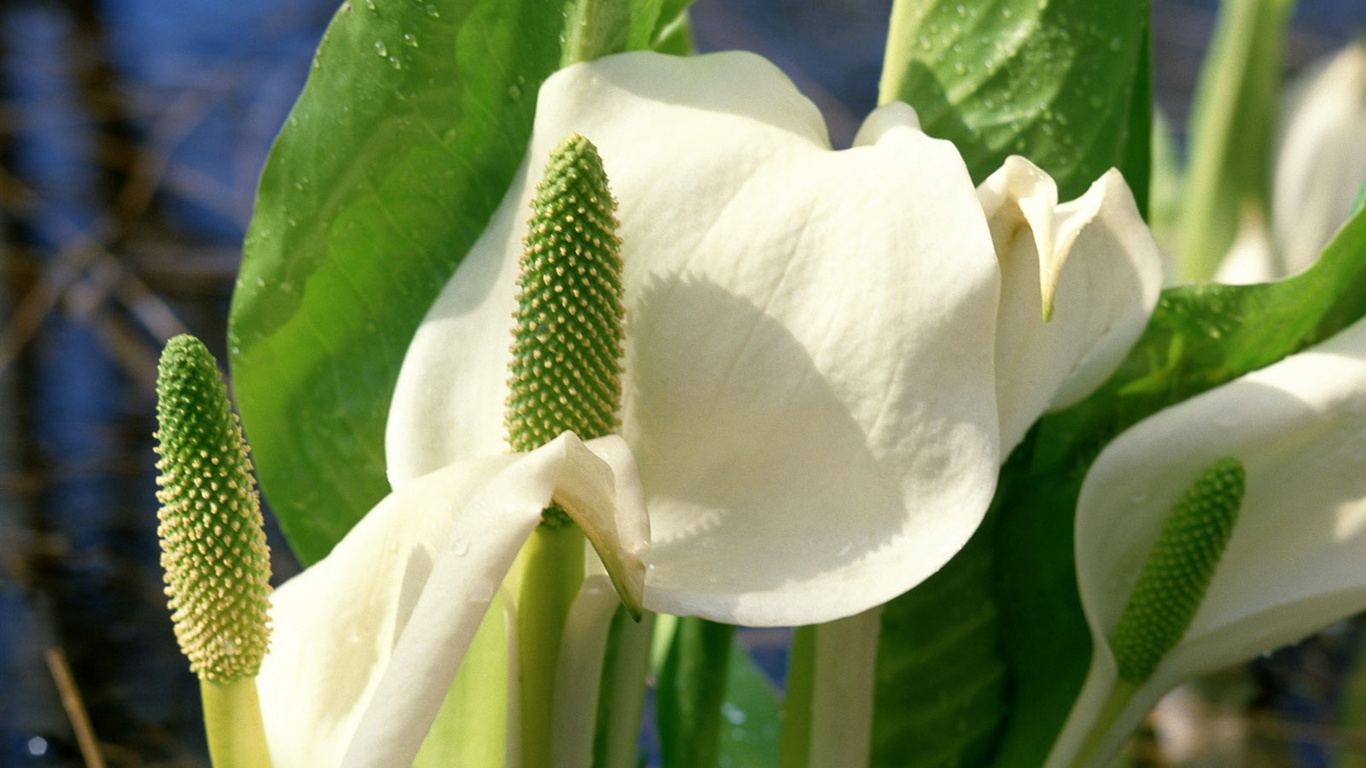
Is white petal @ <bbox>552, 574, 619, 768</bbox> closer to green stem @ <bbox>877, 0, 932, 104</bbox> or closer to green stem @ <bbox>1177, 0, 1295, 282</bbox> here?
green stem @ <bbox>877, 0, 932, 104</bbox>

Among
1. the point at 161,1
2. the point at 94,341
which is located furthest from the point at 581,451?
the point at 161,1

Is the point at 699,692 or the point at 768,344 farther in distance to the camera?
the point at 699,692

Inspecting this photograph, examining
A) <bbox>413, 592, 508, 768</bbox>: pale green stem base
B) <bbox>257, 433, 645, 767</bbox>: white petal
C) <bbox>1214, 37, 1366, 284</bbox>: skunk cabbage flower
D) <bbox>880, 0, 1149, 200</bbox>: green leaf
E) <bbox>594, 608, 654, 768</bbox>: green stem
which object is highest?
<bbox>880, 0, 1149, 200</bbox>: green leaf

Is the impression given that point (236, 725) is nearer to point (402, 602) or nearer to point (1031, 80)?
point (402, 602)

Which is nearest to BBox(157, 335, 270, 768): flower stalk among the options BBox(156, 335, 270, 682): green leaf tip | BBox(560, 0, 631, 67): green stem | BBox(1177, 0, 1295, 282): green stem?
BBox(156, 335, 270, 682): green leaf tip

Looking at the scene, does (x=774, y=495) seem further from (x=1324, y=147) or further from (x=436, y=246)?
(x=1324, y=147)

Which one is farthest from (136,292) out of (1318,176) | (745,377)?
(1318,176)

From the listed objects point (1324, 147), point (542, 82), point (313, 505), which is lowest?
point (1324, 147)
